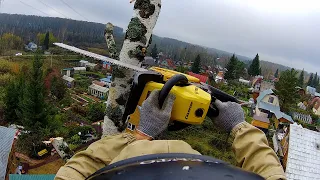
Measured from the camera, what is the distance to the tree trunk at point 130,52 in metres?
3.02

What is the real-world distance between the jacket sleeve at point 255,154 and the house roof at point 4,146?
472 inches

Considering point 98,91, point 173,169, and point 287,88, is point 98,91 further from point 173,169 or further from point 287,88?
point 173,169

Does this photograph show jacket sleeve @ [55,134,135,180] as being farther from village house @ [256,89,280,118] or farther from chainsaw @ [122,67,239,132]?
village house @ [256,89,280,118]

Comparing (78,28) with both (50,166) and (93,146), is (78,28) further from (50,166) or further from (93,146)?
(93,146)

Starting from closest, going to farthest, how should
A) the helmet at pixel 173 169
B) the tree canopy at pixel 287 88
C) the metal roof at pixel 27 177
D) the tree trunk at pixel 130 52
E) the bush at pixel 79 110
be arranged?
the helmet at pixel 173 169
the tree trunk at pixel 130 52
the metal roof at pixel 27 177
the bush at pixel 79 110
the tree canopy at pixel 287 88

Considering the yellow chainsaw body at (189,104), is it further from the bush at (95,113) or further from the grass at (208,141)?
the bush at (95,113)

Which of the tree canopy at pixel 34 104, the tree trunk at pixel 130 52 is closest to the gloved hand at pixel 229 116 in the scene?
the tree trunk at pixel 130 52

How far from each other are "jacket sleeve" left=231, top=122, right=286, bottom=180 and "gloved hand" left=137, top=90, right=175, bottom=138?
49cm

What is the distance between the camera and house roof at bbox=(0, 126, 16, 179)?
465 inches

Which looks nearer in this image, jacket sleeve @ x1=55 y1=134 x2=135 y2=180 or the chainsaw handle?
jacket sleeve @ x1=55 y1=134 x2=135 y2=180

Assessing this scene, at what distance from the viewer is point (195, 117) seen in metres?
1.96

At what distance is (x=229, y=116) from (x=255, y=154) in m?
0.41

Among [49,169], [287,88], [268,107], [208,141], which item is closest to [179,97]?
[49,169]

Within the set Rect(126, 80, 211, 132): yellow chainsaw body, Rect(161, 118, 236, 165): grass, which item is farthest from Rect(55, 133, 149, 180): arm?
Rect(161, 118, 236, 165): grass
